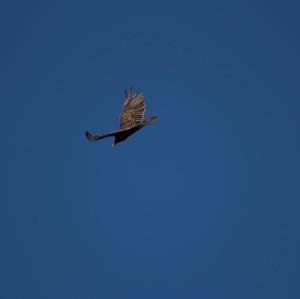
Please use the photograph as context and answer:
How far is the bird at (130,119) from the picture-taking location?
35.5m

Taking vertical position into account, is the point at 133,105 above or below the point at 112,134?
above

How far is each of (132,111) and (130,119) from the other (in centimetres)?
134

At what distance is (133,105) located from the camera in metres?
40.6

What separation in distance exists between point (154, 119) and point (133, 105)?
5.40 meters

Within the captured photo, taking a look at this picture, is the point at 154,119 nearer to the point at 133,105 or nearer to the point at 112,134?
the point at 112,134

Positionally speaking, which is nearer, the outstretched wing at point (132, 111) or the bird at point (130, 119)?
the bird at point (130, 119)

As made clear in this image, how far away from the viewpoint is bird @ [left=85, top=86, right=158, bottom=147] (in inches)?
1398

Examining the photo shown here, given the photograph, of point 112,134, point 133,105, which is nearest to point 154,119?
point 112,134

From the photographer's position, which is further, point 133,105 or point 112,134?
point 133,105

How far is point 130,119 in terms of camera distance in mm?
38656

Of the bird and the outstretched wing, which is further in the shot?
the outstretched wing

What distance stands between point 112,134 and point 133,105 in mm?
6656

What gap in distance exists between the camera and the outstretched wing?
3794 cm

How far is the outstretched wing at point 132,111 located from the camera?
37.9 metres
